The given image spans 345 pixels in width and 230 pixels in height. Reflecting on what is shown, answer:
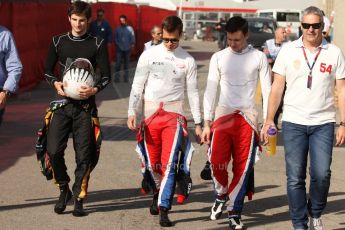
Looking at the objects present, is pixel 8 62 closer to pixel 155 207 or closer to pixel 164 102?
pixel 164 102

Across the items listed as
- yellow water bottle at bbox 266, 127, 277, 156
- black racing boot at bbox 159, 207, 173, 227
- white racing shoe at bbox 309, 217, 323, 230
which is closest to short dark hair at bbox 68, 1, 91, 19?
black racing boot at bbox 159, 207, 173, 227

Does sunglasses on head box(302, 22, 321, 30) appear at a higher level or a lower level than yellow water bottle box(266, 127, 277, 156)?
higher

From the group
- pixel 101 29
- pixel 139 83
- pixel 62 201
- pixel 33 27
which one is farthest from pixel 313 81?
pixel 101 29

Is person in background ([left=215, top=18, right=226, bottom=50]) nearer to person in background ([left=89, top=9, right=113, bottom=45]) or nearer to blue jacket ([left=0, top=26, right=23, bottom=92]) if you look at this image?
person in background ([left=89, top=9, right=113, bottom=45])

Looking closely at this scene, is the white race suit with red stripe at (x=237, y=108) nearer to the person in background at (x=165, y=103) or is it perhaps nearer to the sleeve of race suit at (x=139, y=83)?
the person in background at (x=165, y=103)

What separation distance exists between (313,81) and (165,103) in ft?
4.90

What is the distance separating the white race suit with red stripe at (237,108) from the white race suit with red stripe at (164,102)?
22 cm

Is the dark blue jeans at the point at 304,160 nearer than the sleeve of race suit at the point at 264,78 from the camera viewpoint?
Yes

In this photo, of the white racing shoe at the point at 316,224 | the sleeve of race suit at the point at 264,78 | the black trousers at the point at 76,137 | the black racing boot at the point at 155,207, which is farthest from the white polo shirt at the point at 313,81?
the black trousers at the point at 76,137

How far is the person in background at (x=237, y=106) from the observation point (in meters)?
7.67

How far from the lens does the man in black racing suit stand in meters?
7.86

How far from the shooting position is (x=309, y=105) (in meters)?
6.86

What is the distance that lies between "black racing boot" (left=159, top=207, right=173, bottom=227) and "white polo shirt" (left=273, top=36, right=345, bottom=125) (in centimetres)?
138

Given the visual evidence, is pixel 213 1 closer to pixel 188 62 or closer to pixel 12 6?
pixel 12 6
